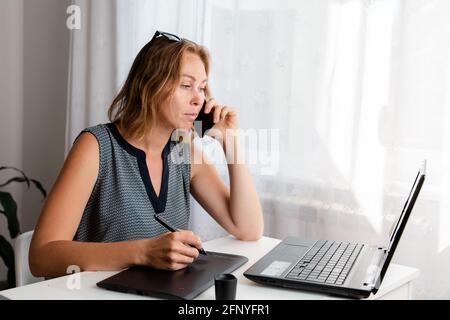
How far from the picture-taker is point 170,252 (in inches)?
44.9

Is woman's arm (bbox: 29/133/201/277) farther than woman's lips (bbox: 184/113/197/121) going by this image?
No

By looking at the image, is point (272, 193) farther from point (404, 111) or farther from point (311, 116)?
A: point (404, 111)

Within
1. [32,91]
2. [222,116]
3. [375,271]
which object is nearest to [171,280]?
[375,271]

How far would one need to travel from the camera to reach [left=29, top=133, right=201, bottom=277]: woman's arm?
3.81ft

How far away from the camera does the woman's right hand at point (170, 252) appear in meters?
1.14

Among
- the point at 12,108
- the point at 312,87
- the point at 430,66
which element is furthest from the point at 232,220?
the point at 12,108

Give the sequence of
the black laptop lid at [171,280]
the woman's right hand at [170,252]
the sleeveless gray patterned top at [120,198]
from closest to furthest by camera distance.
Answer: the black laptop lid at [171,280]
the woman's right hand at [170,252]
the sleeveless gray patterned top at [120,198]

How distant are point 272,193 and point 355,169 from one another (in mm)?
362

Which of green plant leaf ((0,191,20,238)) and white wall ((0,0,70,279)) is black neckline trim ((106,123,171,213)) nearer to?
green plant leaf ((0,191,20,238))

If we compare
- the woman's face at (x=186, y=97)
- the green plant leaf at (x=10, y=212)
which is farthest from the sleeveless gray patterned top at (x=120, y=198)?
the green plant leaf at (x=10, y=212)

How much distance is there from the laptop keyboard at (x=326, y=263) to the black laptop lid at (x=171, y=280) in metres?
0.16

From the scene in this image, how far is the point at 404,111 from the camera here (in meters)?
1.73

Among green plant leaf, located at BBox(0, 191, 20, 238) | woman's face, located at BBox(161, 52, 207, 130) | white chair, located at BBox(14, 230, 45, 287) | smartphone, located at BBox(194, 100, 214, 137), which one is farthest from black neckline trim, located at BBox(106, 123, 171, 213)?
green plant leaf, located at BBox(0, 191, 20, 238)

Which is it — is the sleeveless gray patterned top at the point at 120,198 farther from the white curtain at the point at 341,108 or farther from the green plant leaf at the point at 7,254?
the green plant leaf at the point at 7,254
